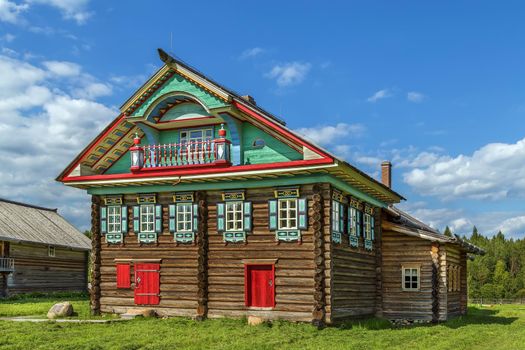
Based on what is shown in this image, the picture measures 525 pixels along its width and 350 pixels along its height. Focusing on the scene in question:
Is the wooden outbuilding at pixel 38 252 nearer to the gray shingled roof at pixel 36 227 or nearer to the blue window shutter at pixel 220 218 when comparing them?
the gray shingled roof at pixel 36 227

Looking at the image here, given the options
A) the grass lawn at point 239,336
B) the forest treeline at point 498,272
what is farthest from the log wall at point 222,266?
the forest treeline at point 498,272

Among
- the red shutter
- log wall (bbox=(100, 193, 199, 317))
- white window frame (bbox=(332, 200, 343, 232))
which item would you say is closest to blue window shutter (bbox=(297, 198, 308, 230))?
white window frame (bbox=(332, 200, 343, 232))

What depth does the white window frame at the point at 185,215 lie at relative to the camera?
27516mm

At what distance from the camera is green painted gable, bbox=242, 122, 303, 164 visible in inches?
1016

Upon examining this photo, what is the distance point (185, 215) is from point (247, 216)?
3.03m

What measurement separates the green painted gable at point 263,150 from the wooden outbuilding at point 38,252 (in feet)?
76.3

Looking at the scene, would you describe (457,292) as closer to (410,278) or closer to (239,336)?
(410,278)

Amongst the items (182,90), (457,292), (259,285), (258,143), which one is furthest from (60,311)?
(457,292)

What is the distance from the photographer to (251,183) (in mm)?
26203

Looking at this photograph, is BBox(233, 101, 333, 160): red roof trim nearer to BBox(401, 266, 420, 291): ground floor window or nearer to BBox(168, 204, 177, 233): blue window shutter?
BBox(168, 204, 177, 233): blue window shutter

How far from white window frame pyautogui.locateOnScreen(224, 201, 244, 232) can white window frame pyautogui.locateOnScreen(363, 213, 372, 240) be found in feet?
22.3

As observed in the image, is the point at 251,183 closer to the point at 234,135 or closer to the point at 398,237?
the point at 234,135

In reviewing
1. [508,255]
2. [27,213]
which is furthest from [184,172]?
[508,255]

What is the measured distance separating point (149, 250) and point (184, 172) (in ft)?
13.4
